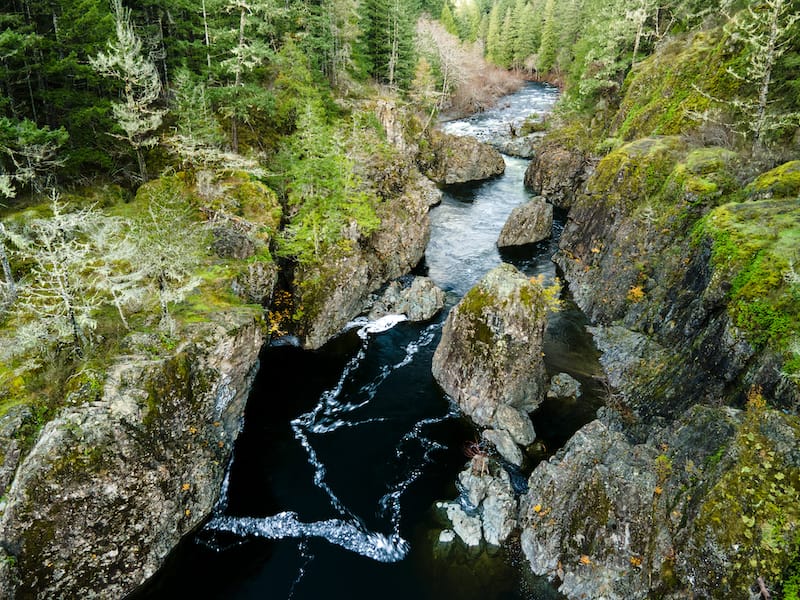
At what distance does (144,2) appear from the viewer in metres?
30.3

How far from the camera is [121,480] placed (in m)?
14.8

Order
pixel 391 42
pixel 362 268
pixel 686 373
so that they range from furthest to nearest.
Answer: pixel 391 42 → pixel 362 268 → pixel 686 373

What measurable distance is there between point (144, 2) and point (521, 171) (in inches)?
1763

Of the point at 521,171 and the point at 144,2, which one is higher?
the point at 144,2

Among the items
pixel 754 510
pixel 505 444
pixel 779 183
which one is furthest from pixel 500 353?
pixel 779 183

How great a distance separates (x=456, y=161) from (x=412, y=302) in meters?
31.3

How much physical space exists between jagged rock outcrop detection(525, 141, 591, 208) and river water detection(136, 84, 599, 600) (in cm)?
2274

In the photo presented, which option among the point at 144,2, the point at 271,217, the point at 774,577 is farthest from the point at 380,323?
the point at 144,2

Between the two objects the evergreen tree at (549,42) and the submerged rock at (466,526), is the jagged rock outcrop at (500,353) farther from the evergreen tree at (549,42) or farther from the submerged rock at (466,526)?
the evergreen tree at (549,42)

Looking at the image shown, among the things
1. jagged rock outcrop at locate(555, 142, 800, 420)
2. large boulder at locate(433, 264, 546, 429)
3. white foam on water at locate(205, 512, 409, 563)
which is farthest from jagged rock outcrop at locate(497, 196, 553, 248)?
white foam on water at locate(205, 512, 409, 563)

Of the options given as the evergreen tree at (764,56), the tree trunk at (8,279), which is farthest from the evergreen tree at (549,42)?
the tree trunk at (8,279)

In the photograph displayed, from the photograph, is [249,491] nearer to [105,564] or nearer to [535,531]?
[105,564]

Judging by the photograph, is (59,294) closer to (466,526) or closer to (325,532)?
(325,532)

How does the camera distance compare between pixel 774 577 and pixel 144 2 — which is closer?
pixel 774 577
